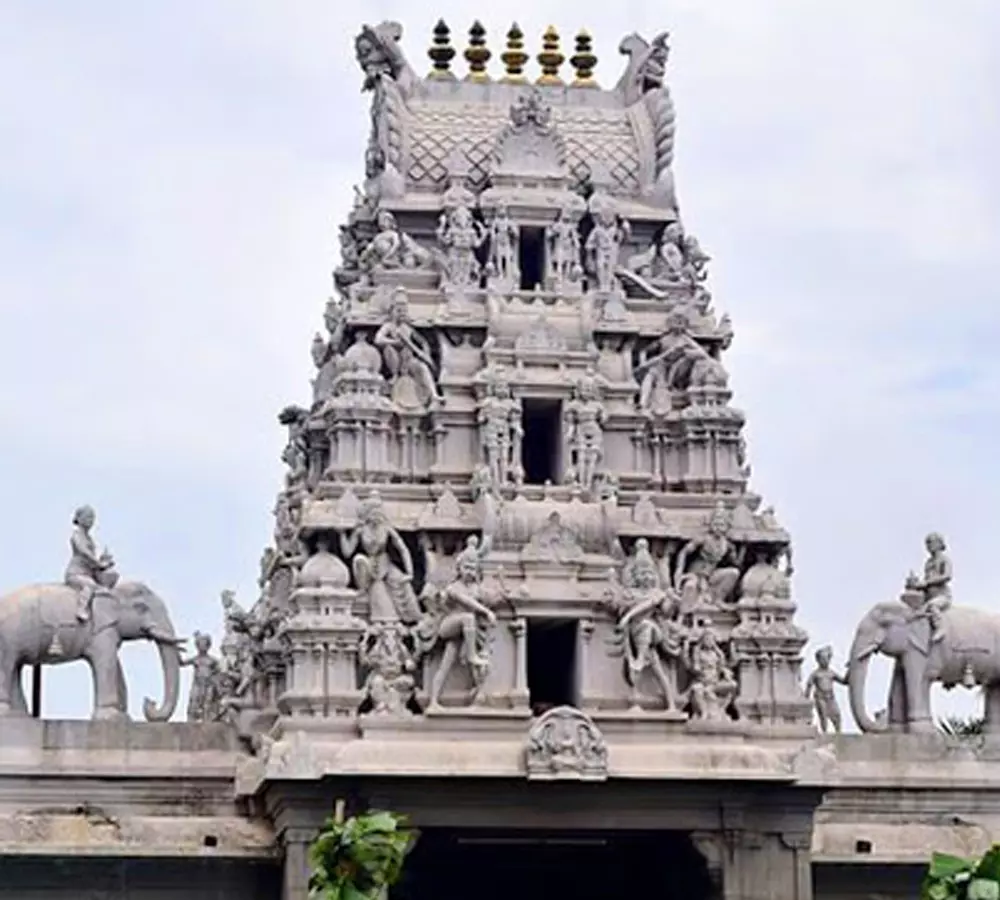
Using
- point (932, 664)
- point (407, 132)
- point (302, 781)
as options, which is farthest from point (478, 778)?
point (407, 132)

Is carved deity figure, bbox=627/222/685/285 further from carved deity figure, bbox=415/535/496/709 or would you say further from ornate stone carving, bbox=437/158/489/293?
carved deity figure, bbox=415/535/496/709

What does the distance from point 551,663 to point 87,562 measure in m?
7.12

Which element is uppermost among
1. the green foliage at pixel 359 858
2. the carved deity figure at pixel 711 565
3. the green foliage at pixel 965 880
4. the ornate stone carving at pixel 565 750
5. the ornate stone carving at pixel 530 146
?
the ornate stone carving at pixel 530 146

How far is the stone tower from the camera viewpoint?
37750 mm

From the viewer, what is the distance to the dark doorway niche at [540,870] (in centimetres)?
4012

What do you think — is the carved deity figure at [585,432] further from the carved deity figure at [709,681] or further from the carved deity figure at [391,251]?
the carved deity figure at [391,251]

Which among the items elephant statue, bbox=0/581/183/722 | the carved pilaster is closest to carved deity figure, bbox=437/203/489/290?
the carved pilaster

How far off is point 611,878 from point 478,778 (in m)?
5.42

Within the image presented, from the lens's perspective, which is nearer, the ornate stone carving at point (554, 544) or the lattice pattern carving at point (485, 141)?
the ornate stone carving at point (554, 544)

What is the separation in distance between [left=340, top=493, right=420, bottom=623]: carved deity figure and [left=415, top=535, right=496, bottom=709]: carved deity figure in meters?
0.48

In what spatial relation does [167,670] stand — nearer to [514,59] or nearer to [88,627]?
[88,627]

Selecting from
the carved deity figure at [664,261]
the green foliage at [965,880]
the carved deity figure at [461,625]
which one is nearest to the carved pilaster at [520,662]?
the carved deity figure at [461,625]

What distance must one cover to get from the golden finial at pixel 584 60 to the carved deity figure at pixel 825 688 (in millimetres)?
10564

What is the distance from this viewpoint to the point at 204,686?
4253 centimetres
